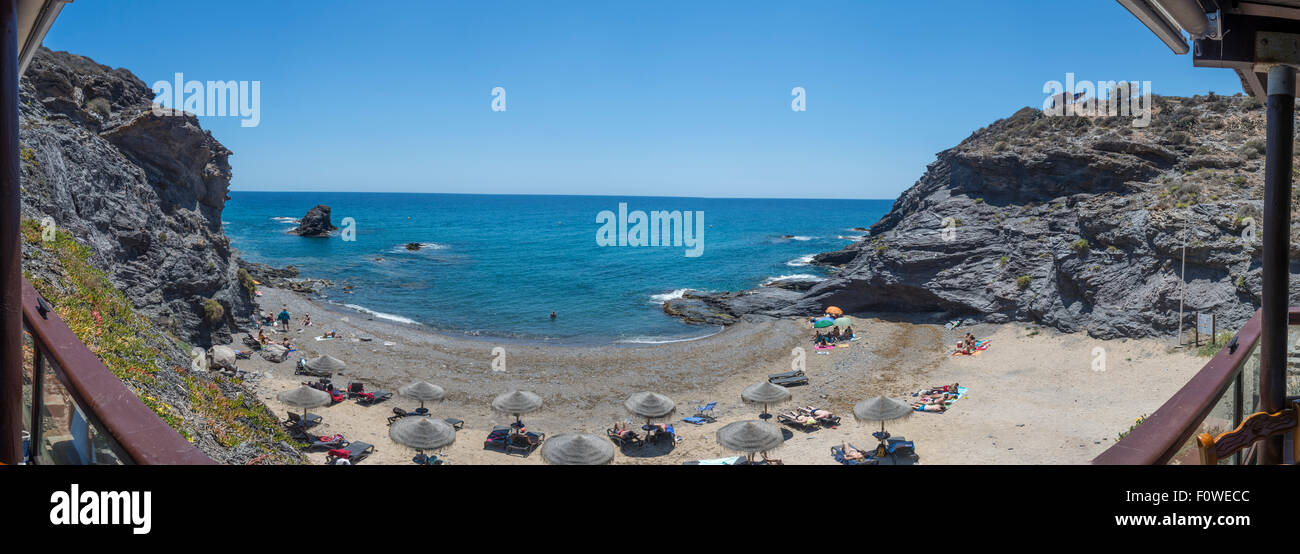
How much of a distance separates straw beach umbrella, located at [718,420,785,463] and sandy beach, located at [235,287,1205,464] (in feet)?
4.37

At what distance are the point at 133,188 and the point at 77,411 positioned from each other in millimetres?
27076

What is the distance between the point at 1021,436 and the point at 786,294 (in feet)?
84.8

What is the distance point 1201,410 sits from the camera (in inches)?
110

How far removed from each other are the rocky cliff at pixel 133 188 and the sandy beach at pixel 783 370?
10.3ft

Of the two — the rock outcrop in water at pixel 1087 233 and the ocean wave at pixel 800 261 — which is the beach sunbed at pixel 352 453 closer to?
the rock outcrop in water at pixel 1087 233

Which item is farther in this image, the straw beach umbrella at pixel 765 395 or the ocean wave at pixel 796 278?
the ocean wave at pixel 796 278

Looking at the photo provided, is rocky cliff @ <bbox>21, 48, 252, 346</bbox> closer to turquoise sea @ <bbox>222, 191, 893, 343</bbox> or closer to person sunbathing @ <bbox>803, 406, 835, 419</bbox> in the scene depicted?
turquoise sea @ <bbox>222, 191, 893, 343</bbox>

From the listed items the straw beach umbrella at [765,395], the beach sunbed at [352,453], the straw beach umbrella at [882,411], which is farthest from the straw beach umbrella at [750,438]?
the beach sunbed at [352,453]

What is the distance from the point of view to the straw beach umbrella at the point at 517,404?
63.9 ft

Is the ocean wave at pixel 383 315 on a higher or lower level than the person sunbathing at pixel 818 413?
higher

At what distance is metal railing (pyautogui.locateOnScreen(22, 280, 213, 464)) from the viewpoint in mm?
2139

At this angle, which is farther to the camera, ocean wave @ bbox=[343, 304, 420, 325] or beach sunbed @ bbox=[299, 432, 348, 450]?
ocean wave @ bbox=[343, 304, 420, 325]

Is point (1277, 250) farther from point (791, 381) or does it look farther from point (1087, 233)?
point (1087, 233)

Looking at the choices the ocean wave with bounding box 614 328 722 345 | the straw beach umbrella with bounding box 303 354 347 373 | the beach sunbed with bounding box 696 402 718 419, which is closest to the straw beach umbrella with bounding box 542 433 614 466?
the beach sunbed with bounding box 696 402 718 419
